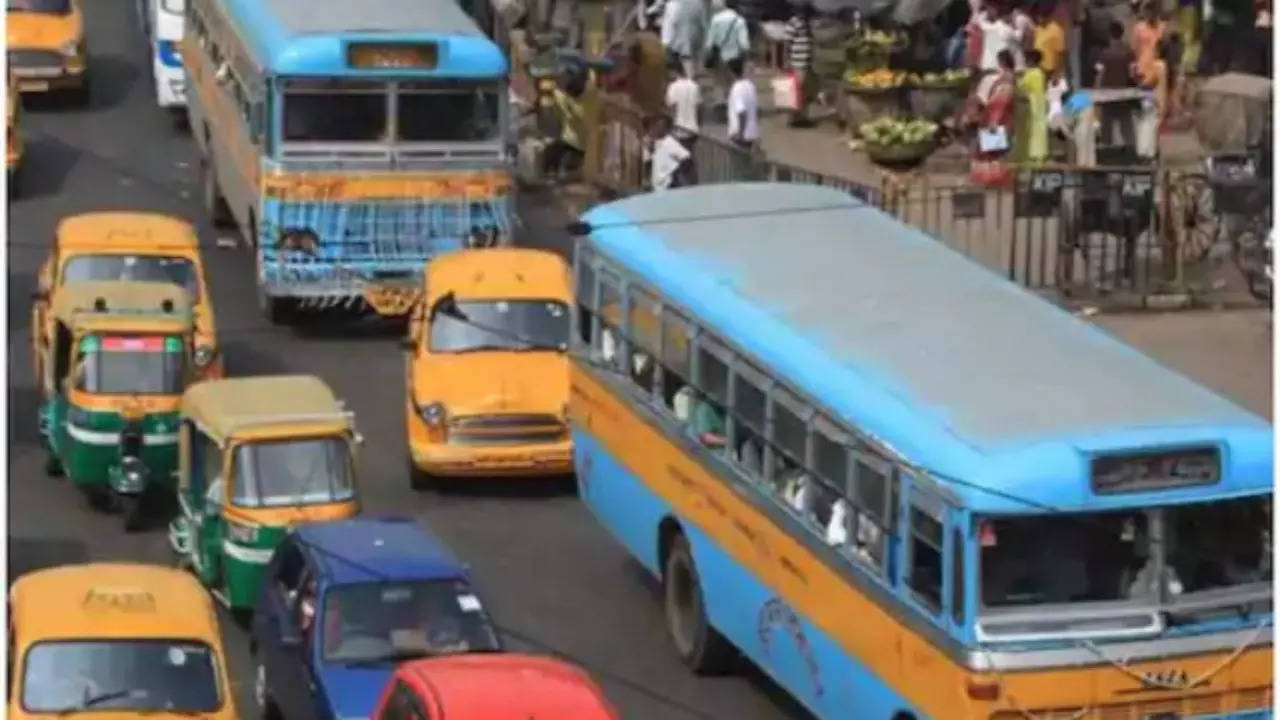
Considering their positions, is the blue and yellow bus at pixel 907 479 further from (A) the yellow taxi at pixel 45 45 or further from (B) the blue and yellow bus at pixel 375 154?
(A) the yellow taxi at pixel 45 45

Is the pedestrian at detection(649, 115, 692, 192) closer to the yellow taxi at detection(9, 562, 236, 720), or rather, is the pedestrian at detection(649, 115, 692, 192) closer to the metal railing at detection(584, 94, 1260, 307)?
the metal railing at detection(584, 94, 1260, 307)

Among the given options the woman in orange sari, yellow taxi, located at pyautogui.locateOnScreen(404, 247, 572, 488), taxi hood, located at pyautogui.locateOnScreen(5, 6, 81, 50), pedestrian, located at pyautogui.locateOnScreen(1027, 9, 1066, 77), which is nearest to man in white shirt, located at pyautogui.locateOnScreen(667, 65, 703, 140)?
the woman in orange sari

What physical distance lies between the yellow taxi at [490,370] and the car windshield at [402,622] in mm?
6107

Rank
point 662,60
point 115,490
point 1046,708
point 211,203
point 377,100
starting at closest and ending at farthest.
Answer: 1. point 1046,708
2. point 115,490
3. point 377,100
4. point 211,203
5. point 662,60

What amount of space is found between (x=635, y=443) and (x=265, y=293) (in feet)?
32.5

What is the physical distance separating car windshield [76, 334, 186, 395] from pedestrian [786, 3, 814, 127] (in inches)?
594

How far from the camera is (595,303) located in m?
22.9

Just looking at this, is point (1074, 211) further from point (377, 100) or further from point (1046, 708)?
point (1046, 708)

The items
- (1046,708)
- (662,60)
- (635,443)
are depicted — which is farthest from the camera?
(662,60)

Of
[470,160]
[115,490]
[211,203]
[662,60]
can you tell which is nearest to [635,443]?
[115,490]

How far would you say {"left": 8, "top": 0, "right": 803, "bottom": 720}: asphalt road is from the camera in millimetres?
21297

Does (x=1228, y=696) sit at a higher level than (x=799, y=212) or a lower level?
lower

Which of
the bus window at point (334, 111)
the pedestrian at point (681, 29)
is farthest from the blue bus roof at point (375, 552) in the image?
the pedestrian at point (681, 29)

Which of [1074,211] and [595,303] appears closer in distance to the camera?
[595,303]
